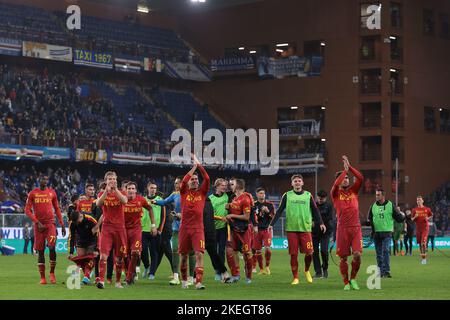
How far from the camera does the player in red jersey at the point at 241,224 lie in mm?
25061

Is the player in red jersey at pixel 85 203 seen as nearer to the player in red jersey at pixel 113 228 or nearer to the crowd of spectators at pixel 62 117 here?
the player in red jersey at pixel 113 228

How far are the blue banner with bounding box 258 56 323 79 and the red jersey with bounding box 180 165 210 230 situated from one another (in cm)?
5197

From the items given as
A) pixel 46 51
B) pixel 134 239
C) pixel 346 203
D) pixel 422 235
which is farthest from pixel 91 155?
pixel 346 203

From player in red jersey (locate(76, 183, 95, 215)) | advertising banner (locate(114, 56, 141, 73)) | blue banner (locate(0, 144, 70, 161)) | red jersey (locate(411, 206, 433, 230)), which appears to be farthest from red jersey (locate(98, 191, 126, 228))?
advertising banner (locate(114, 56, 141, 73))

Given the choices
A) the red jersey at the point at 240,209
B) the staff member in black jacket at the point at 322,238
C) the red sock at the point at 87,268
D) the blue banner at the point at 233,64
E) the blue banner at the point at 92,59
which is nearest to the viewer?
the red sock at the point at 87,268

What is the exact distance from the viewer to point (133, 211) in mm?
23281

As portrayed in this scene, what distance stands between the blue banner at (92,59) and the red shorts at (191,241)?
1826 inches

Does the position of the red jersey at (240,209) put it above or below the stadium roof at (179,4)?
below

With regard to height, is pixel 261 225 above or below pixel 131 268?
above

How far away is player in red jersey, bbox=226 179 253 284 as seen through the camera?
2506cm

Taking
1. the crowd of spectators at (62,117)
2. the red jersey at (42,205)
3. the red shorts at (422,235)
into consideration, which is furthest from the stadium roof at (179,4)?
the red jersey at (42,205)

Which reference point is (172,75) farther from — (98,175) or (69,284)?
(69,284)

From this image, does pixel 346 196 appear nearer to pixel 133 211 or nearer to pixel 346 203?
pixel 346 203

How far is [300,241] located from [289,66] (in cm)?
5096
